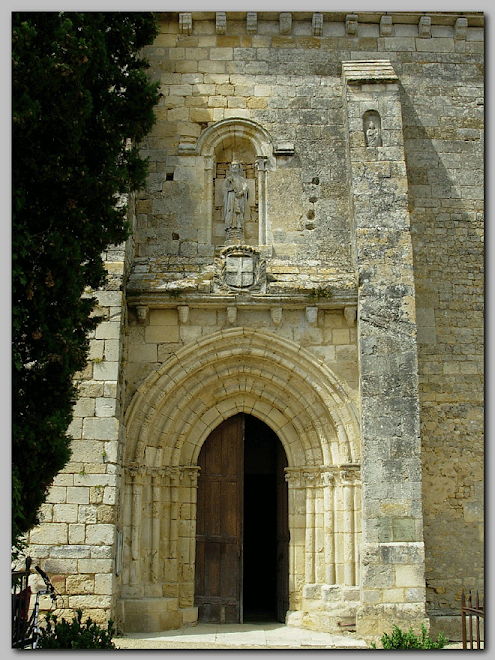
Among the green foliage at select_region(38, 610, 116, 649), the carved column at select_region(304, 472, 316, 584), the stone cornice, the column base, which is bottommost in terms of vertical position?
the column base

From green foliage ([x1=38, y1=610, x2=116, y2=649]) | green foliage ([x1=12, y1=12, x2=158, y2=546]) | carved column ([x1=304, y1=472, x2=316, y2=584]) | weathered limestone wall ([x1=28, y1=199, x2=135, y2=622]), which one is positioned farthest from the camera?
carved column ([x1=304, y1=472, x2=316, y2=584])

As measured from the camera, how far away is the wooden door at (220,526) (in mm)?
8836

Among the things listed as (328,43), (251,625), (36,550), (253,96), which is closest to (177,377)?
(36,550)

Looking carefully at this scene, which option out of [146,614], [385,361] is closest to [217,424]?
[385,361]

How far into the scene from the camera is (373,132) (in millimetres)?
9203

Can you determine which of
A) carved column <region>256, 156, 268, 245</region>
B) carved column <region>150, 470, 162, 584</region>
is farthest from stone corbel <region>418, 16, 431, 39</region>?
carved column <region>150, 470, 162, 584</region>

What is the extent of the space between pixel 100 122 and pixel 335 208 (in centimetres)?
401

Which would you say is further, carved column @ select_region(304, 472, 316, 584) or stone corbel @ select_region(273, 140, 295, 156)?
stone corbel @ select_region(273, 140, 295, 156)

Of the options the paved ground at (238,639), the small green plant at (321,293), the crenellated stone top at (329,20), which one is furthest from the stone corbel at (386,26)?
the paved ground at (238,639)

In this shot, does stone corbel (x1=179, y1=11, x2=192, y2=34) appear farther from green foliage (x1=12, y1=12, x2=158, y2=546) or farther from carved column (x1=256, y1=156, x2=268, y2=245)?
green foliage (x1=12, y1=12, x2=158, y2=546)

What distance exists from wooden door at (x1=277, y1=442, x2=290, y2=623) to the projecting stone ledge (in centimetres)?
467

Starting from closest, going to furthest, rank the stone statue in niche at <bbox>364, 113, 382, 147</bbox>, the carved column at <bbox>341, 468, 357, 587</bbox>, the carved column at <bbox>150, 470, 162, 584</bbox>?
the carved column at <bbox>341, 468, 357, 587</bbox>, the carved column at <bbox>150, 470, 162, 584</bbox>, the stone statue in niche at <bbox>364, 113, 382, 147</bbox>

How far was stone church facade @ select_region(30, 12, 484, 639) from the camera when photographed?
8.05 metres

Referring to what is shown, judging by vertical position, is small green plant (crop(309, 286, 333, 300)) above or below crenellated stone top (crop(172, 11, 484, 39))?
below
